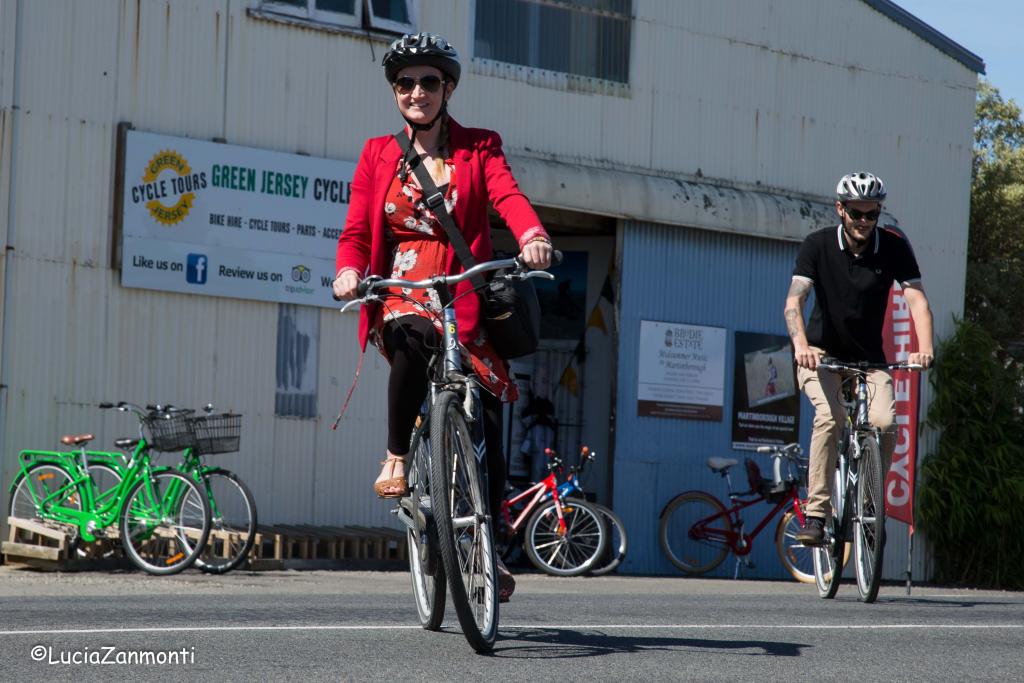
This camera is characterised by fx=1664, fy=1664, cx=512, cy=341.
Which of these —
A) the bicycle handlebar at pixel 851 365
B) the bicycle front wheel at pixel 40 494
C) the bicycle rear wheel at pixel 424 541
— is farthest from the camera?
the bicycle front wheel at pixel 40 494

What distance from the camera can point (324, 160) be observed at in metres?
15.3

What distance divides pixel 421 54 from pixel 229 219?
8727 millimetres

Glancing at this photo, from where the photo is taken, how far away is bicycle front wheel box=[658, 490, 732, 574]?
1747 centimetres

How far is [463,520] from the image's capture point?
5.70 metres

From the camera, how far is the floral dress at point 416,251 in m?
6.21

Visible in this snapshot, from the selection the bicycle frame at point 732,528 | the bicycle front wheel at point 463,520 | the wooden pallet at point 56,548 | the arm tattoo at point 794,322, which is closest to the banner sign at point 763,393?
the bicycle frame at point 732,528

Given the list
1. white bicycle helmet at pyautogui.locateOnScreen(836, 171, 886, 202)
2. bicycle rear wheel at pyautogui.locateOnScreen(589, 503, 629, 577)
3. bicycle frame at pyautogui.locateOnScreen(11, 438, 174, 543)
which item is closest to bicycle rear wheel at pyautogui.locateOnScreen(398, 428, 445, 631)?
white bicycle helmet at pyautogui.locateOnScreen(836, 171, 886, 202)

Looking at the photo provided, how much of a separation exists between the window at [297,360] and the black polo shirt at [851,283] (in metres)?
6.53

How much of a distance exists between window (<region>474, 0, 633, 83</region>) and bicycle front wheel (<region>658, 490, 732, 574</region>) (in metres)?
4.53

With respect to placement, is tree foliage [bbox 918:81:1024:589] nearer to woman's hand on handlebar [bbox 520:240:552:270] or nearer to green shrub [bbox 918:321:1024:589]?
green shrub [bbox 918:321:1024:589]

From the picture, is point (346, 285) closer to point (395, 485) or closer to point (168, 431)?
point (395, 485)

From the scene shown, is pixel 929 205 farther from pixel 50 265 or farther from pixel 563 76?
→ pixel 50 265

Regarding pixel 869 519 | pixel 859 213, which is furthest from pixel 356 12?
pixel 869 519

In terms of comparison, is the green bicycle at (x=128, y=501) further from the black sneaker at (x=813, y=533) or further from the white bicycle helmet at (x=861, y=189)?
the white bicycle helmet at (x=861, y=189)
